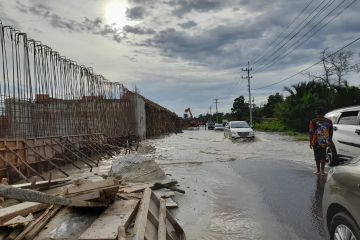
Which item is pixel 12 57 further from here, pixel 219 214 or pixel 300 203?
pixel 300 203

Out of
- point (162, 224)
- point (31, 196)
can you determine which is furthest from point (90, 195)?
point (31, 196)

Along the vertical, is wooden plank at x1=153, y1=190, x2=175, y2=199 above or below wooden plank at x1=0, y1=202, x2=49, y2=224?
below

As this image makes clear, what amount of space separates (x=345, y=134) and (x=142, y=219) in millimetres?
8475

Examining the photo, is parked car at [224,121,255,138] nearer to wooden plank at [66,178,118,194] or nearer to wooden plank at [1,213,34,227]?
wooden plank at [66,178,118,194]

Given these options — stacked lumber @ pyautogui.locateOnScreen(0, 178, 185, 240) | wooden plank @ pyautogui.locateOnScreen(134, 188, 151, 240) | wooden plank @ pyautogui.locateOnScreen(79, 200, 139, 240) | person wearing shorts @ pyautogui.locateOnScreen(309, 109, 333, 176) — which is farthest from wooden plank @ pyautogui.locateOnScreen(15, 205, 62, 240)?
person wearing shorts @ pyautogui.locateOnScreen(309, 109, 333, 176)

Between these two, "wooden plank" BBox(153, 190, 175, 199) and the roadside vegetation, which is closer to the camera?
"wooden plank" BBox(153, 190, 175, 199)

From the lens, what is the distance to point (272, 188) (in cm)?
1005

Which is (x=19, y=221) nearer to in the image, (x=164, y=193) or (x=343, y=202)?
(x=343, y=202)

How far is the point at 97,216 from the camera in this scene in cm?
529

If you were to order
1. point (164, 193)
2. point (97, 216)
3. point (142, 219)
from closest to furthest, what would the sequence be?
point (142, 219), point (97, 216), point (164, 193)

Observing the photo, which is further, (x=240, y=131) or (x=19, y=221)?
(x=240, y=131)

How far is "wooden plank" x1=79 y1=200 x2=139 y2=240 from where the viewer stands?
14.0ft

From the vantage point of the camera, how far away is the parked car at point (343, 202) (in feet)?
12.6

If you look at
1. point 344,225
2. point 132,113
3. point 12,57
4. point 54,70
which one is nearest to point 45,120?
point 54,70
